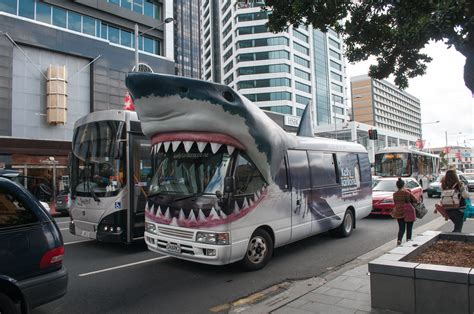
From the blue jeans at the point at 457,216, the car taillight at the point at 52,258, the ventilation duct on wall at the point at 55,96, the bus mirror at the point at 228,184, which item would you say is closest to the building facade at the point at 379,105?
A: the ventilation duct on wall at the point at 55,96

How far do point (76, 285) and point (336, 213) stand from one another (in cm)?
628

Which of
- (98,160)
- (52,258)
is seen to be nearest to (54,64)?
(98,160)

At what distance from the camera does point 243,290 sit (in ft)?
19.5

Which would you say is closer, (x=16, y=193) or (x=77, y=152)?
(x=16, y=193)

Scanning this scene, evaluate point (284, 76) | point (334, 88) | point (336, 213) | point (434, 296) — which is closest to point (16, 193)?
point (434, 296)

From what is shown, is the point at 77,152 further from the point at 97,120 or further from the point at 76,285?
the point at 76,285

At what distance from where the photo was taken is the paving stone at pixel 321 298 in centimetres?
503

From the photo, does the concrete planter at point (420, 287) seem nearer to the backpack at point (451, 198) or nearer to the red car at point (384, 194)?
the backpack at point (451, 198)

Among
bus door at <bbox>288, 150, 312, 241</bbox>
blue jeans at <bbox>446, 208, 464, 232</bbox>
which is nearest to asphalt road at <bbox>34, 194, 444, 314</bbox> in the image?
bus door at <bbox>288, 150, 312, 241</bbox>

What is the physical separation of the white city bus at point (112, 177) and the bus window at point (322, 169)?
3.83 metres

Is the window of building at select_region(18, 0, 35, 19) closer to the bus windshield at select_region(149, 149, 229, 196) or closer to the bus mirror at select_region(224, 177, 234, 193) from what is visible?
the bus windshield at select_region(149, 149, 229, 196)

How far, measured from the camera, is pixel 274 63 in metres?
81.6

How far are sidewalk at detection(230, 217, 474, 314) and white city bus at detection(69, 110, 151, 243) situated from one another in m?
3.81

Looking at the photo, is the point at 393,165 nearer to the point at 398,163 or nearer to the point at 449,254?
the point at 398,163
